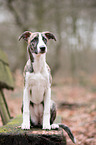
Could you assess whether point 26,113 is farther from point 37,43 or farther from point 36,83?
point 37,43

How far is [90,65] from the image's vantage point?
701 inches

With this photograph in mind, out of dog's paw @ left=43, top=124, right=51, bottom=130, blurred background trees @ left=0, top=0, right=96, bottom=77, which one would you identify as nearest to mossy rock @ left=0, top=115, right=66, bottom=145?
dog's paw @ left=43, top=124, right=51, bottom=130

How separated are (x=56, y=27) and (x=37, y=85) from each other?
11946 millimetres

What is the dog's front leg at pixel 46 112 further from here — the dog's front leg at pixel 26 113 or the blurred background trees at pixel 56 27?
the blurred background trees at pixel 56 27

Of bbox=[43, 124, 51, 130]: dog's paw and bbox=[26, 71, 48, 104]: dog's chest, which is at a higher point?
bbox=[26, 71, 48, 104]: dog's chest

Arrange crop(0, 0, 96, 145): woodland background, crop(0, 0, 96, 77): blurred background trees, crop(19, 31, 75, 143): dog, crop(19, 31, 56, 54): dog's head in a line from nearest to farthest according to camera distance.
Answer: crop(19, 31, 56, 54): dog's head < crop(19, 31, 75, 143): dog < crop(0, 0, 96, 145): woodland background < crop(0, 0, 96, 77): blurred background trees

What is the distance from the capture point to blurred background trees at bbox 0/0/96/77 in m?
11.2

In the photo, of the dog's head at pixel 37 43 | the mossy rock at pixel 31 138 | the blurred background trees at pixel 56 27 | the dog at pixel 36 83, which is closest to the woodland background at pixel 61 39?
the blurred background trees at pixel 56 27

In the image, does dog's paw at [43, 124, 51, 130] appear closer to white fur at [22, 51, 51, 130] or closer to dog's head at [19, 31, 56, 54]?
white fur at [22, 51, 51, 130]

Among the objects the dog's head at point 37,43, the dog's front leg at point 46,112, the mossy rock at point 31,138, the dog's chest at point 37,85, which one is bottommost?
the mossy rock at point 31,138

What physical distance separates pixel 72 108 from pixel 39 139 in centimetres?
519

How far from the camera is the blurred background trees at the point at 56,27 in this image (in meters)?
11.2

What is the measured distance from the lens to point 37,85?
2.44 m

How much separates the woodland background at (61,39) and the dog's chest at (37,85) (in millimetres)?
4574
